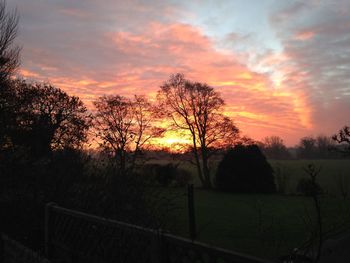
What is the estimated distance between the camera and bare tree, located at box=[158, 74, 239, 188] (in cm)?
3841

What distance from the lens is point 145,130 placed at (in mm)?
40875

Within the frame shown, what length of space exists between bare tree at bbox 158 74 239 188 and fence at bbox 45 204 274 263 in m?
32.1

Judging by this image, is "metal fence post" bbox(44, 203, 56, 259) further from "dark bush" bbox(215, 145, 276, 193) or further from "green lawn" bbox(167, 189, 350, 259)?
"dark bush" bbox(215, 145, 276, 193)

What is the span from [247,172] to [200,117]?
350 inches

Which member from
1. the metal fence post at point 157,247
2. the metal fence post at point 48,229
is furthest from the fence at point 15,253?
the metal fence post at point 157,247

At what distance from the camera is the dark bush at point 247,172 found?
31.7m

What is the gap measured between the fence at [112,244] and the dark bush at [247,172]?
2625 cm

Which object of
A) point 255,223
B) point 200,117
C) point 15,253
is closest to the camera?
point 15,253

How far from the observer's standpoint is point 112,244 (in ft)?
18.5

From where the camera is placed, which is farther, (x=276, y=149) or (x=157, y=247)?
(x=276, y=149)

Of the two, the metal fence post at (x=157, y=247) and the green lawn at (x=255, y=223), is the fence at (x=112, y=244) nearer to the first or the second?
the metal fence post at (x=157, y=247)

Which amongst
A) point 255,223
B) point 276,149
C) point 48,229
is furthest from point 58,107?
point 276,149

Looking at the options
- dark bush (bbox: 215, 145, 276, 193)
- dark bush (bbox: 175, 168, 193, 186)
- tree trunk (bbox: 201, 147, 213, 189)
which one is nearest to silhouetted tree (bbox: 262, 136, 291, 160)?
tree trunk (bbox: 201, 147, 213, 189)

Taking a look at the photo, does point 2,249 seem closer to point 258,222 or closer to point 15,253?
point 15,253
